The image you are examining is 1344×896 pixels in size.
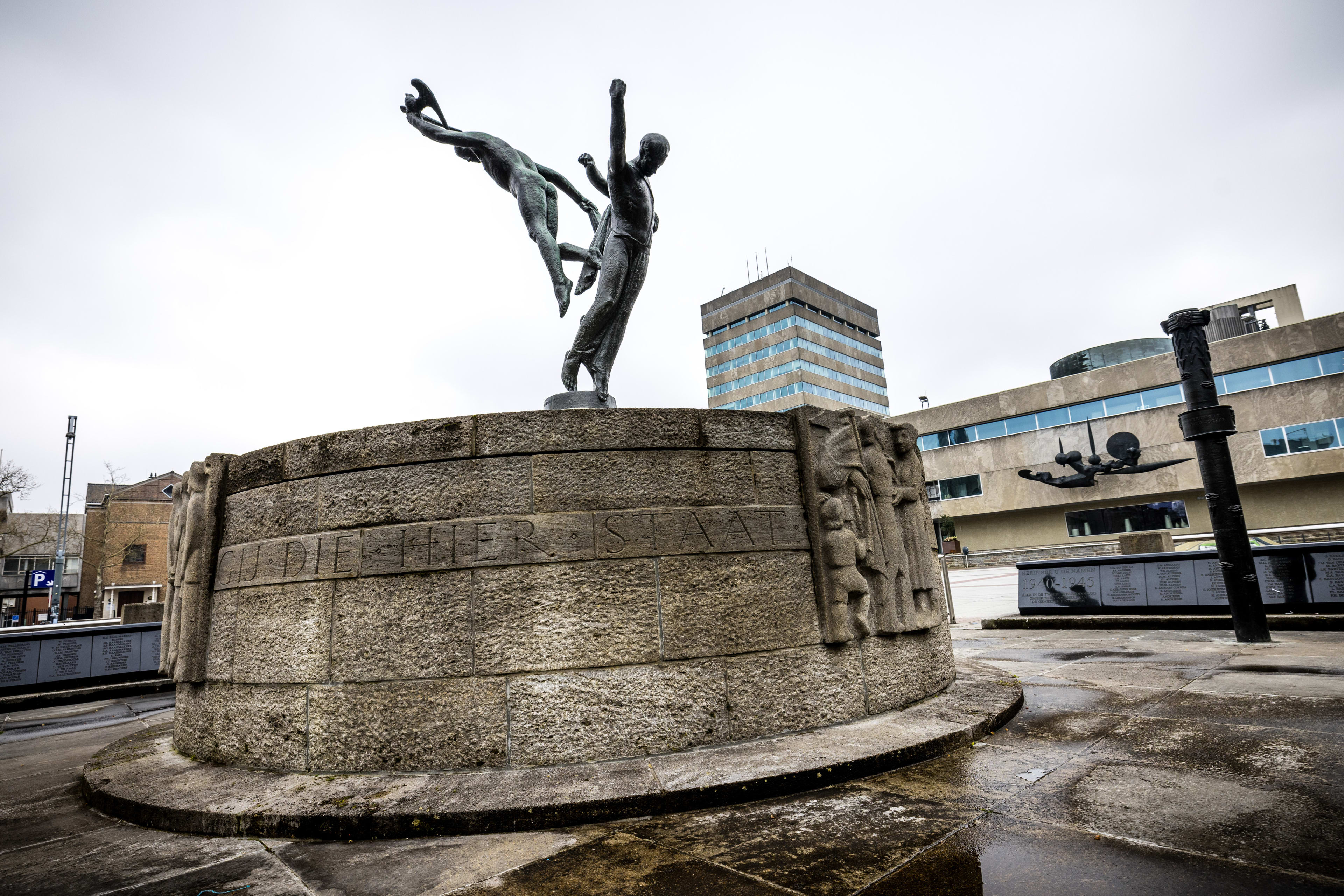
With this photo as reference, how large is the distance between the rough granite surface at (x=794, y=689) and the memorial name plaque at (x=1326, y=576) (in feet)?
27.5

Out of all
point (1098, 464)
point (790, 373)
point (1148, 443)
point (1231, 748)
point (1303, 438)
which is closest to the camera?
point (1231, 748)

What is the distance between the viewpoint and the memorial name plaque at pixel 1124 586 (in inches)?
400

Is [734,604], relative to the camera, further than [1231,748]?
Yes

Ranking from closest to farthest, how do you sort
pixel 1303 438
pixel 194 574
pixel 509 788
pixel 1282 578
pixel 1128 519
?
pixel 509 788, pixel 194 574, pixel 1282 578, pixel 1303 438, pixel 1128 519

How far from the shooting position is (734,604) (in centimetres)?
432

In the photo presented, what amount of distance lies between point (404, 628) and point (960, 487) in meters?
40.4

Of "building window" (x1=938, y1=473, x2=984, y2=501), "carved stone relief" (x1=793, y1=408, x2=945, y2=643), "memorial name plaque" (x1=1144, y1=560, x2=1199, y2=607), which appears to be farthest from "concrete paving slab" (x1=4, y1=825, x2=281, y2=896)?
"building window" (x1=938, y1=473, x2=984, y2=501)

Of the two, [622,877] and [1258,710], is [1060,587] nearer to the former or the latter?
[1258,710]

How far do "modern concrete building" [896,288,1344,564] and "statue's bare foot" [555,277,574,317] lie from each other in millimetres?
30727

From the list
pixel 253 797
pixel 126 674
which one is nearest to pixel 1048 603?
pixel 253 797

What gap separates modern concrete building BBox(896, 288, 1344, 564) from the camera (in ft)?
96.1

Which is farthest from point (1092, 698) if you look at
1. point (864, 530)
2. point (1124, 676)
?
point (864, 530)

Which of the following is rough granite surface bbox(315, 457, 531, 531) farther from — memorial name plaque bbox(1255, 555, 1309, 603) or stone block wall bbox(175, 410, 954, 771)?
memorial name plaque bbox(1255, 555, 1309, 603)

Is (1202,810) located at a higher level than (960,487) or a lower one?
lower
